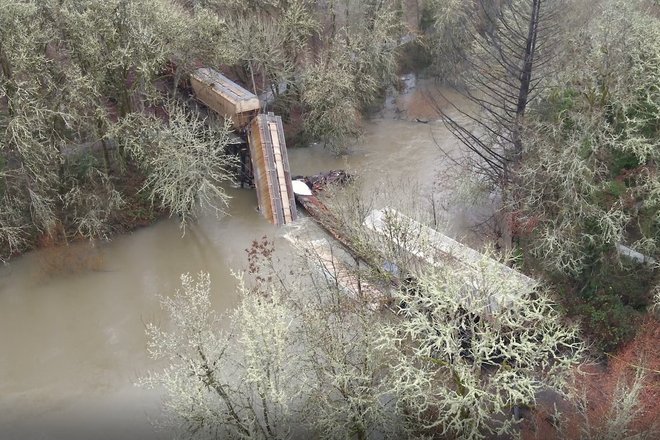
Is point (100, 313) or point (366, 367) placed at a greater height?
point (366, 367)

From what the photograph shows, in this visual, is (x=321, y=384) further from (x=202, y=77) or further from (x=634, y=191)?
(x=202, y=77)

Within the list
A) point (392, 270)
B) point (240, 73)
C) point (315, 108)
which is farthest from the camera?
point (240, 73)

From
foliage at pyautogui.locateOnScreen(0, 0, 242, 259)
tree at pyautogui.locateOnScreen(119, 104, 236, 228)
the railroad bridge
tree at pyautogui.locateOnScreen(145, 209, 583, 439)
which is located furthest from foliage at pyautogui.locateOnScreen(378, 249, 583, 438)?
foliage at pyautogui.locateOnScreen(0, 0, 242, 259)

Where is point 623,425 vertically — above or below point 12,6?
below

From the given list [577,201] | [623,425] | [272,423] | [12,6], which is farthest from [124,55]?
[623,425]

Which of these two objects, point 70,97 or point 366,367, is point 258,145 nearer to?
point 70,97

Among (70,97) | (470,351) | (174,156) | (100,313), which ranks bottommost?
(100,313)

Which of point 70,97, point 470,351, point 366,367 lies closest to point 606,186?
point 470,351

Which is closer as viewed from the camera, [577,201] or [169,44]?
[577,201]
